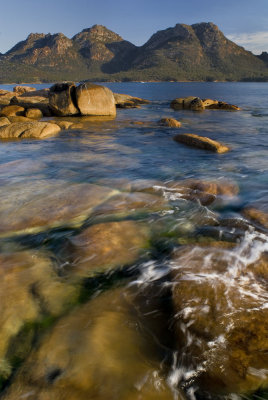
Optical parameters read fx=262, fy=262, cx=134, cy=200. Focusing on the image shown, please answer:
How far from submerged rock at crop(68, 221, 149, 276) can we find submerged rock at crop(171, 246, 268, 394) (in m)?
0.78

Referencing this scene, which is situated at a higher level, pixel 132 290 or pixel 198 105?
pixel 198 105

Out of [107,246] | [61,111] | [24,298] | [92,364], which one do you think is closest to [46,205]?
[107,246]

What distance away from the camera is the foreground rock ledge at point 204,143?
10906 millimetres

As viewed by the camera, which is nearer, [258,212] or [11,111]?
[258,212]

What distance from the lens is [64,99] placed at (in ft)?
67.5

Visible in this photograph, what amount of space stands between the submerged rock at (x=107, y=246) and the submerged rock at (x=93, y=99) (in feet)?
58.9

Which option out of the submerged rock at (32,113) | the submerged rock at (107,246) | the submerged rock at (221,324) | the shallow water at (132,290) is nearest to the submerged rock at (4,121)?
the submerged rock at (32,113)

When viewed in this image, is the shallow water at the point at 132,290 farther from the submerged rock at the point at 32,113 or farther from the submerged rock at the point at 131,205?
the submerged rock at the point at 32,113

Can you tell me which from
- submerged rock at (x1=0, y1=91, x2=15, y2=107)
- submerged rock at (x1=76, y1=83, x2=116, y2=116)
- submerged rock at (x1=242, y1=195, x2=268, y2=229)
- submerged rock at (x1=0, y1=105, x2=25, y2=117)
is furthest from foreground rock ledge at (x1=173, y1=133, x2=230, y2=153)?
submerged rock at (x1=0, y1=91, x2=15, y2=107)

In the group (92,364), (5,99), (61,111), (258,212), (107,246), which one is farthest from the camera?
(5,99)

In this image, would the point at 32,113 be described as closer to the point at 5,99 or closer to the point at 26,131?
the point at 26,131

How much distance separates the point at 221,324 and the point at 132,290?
1.08 m

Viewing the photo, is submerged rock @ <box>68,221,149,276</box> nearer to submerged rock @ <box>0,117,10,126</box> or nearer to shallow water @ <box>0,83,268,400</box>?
shallow water @ <box>0,83,268,400</box>

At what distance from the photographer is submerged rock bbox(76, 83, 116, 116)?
66.2ft
